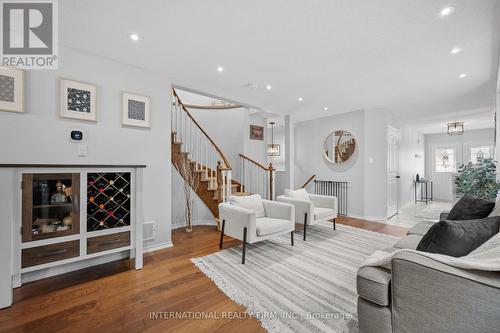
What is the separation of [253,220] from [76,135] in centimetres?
223

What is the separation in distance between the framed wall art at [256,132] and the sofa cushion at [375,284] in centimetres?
483

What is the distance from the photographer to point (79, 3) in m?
1.78

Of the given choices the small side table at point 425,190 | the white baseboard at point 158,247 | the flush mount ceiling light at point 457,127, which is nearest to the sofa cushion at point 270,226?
the white baseboard at point 158,247

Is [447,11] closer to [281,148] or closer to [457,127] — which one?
[457,127]

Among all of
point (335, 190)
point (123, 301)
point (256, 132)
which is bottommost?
point (123, 301)

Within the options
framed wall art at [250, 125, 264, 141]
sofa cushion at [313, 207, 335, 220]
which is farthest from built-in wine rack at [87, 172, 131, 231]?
framed wall art at [250, 125, 264, 141]

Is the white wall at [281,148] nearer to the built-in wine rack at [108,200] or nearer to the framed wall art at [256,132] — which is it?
the framed wall art at [256,132]

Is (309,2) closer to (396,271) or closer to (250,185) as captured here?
(396,271)

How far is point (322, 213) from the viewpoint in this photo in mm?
3541

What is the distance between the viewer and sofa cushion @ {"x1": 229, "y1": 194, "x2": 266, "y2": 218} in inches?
122

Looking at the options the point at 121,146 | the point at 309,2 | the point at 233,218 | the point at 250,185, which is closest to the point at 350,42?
the point at 309,2

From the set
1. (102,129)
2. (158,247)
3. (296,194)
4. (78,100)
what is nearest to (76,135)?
(102,129)

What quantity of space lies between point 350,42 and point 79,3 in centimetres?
253

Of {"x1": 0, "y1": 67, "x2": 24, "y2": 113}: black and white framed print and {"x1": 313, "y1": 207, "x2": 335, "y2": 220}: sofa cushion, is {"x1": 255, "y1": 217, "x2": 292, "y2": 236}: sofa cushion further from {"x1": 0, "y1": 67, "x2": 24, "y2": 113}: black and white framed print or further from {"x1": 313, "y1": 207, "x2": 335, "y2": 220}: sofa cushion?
{"x1": 0, "y1": 67, "x2": 24, "y2": 113}: black and white framed print
